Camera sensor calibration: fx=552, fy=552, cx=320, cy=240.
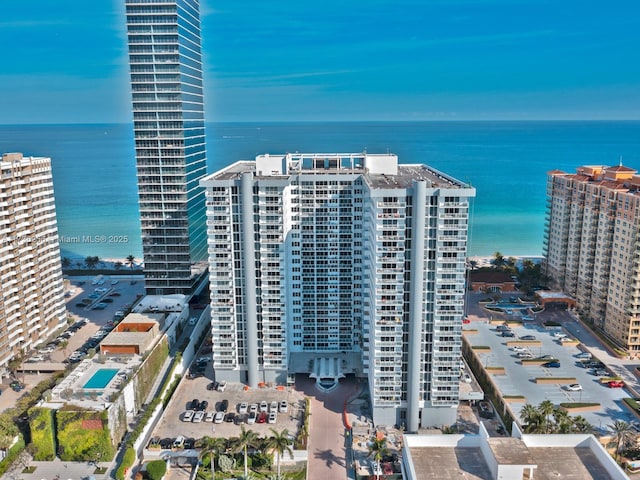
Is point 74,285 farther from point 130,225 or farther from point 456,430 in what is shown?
point 456,430

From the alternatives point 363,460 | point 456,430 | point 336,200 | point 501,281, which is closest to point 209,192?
point 336,200

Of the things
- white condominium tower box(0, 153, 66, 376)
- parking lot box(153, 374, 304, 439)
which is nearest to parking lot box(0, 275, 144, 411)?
white condominium tower box(0, 153, 66, 376)

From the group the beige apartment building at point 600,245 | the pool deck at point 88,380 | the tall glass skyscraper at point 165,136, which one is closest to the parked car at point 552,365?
the beige apartment building at point 600,245

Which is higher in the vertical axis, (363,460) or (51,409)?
(51,409)

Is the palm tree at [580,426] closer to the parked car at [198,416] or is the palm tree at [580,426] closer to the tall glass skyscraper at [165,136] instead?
the parked car at [198,416]

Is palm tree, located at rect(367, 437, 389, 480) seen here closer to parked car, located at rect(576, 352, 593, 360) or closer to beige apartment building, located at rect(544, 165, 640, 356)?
parked car, located at rect(576, 352, 593, 360)

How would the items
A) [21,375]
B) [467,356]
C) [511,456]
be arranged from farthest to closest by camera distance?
[467,356] < [21,375] < [511,456]

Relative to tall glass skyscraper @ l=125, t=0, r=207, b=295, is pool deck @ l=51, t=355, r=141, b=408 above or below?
below
